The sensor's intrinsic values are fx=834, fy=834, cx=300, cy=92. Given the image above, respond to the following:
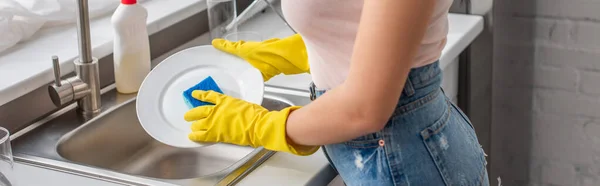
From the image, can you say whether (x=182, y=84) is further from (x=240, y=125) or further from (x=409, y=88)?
(x=409, y=88)

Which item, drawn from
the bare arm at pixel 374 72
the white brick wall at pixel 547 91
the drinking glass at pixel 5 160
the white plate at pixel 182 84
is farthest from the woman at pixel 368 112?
the white brick wall at pixel 547 91

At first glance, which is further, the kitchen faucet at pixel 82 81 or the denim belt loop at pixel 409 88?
the kitchen faucet at pixel 82 81

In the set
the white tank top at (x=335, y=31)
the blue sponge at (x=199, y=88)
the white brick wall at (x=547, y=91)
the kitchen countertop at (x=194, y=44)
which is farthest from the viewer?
the white brick wall at (x=547, y=91)

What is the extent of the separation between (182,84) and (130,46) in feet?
0.52

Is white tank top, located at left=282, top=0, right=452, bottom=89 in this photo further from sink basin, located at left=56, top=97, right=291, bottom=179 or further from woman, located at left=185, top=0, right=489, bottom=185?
sink basin, located at left=56, top=97, right=291, bottom=179

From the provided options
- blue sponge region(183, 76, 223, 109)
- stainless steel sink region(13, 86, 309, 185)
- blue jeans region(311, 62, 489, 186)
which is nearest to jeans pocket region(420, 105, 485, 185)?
blue jeans region(311, 62, 489, 186)

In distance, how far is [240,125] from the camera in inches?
45.8

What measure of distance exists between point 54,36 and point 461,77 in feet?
3.15

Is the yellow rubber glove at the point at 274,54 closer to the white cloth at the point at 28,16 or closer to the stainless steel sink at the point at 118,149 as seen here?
the stainless steel sink at the point at 118,149

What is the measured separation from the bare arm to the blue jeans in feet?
0.22

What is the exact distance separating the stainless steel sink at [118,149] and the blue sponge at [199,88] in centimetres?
11

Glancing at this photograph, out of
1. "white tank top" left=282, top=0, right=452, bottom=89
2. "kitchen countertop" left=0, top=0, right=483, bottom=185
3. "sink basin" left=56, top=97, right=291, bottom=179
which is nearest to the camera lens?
"white tank top" left=282, top=0, right=452, bottom=89

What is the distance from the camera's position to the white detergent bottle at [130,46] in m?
1.50

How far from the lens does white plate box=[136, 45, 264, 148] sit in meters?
1.34
